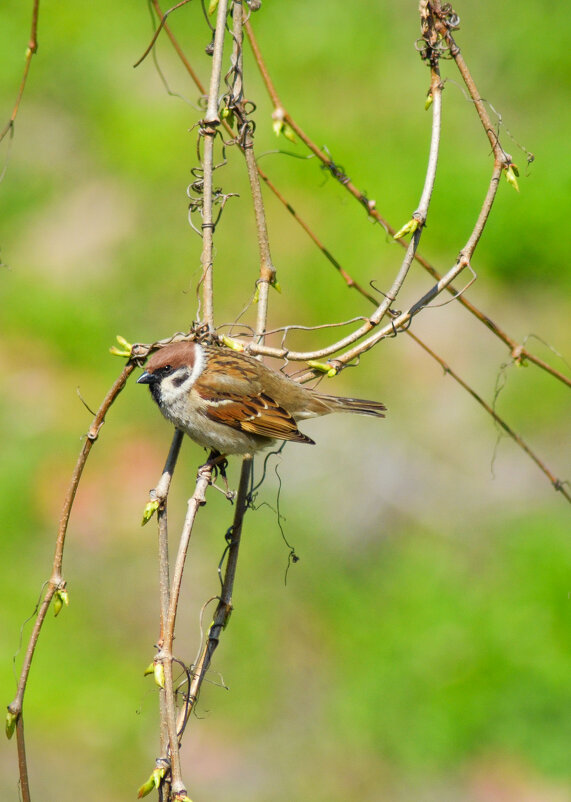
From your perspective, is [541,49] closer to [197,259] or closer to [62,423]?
[197,259]

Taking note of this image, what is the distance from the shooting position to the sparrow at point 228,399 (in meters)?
3.58

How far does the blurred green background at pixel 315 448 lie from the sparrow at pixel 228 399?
1.35m

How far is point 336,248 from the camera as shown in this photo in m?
6.48

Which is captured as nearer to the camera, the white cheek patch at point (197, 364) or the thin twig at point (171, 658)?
→ the thin twig at point (171, 658)

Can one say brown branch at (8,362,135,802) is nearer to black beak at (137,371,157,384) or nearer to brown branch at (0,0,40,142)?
brown branch at (0,0,40,142)

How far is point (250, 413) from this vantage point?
3.97 metres

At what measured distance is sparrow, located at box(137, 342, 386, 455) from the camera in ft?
11.8

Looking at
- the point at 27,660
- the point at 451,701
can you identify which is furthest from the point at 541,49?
the point at 27,660

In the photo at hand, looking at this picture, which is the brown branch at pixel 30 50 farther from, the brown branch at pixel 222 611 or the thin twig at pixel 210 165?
the brown branch at pixel 222 611

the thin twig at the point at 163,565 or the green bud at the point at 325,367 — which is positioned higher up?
the green bud at the point at 325,367

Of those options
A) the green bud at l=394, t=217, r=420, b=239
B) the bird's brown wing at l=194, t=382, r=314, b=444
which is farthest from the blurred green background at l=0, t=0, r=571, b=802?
the green bud at l=394, t=217, r=420, b=239

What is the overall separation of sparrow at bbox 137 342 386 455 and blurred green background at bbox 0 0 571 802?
4.43 ft

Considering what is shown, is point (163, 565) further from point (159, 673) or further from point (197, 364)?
point (197, 364)

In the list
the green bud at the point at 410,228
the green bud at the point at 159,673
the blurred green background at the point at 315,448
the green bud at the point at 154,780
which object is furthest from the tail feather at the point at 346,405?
the green bud at the point at 154,780
